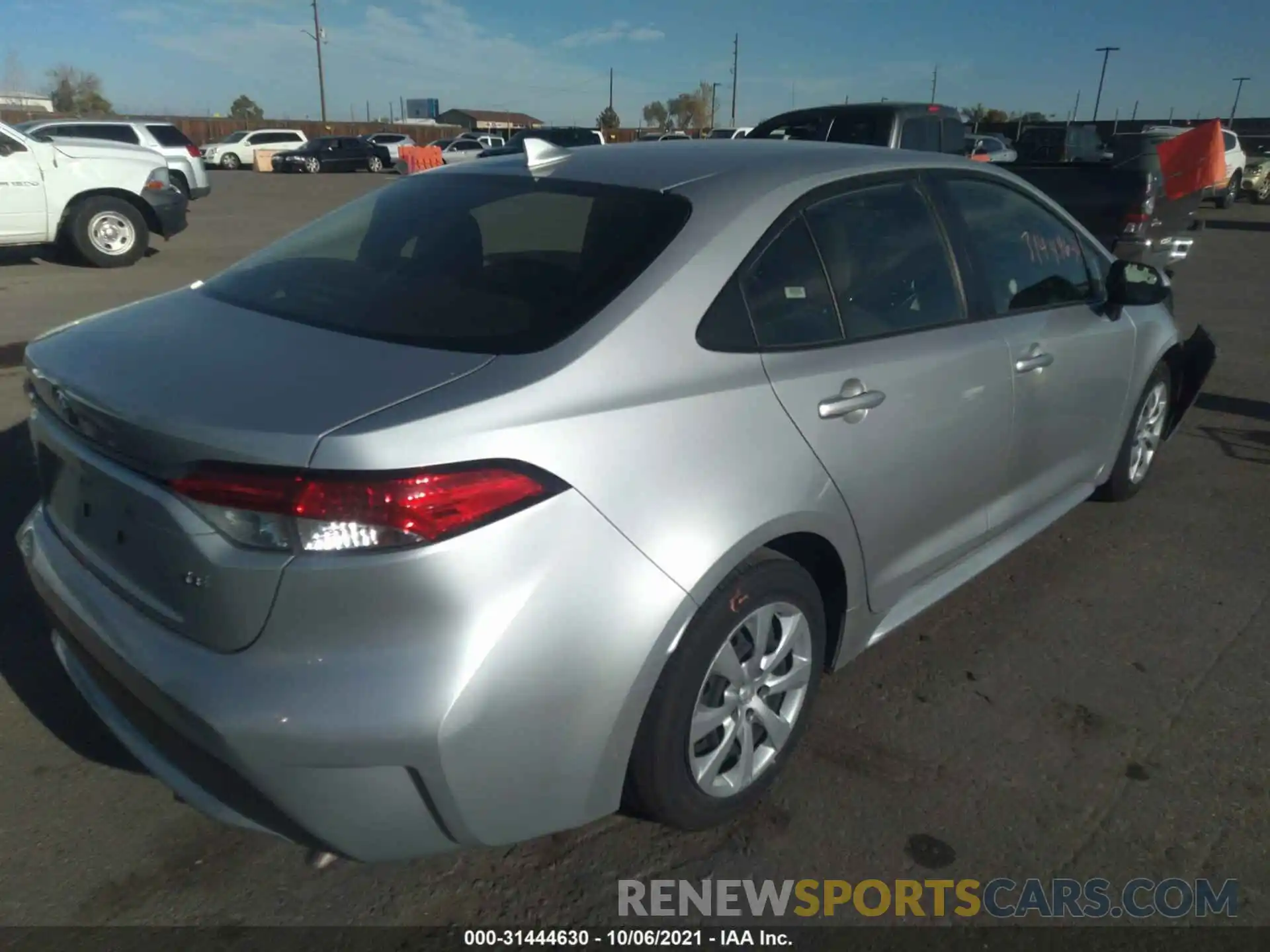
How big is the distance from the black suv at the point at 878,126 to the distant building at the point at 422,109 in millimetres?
87341

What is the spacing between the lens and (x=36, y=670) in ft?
10.3

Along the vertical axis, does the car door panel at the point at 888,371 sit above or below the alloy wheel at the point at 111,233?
above

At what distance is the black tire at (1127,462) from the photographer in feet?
14.1

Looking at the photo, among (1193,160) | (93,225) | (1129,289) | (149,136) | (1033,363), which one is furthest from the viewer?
(149,136)

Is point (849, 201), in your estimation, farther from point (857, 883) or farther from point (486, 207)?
point (857, 883)

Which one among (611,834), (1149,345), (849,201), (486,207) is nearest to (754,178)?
(849,201)

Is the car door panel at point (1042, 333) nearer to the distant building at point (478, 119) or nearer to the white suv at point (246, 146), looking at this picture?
the white suv at point (246, 146)

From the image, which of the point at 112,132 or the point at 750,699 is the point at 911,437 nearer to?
the point at 750,699

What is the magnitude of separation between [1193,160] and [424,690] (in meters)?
6.44

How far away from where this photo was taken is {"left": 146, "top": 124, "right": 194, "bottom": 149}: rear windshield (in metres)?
18.9

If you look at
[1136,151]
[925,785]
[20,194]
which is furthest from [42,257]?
[1136,151]

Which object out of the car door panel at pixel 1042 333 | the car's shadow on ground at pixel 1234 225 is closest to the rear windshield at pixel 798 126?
the car door panel at pixel 1042 333

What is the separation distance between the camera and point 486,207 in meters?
2.81

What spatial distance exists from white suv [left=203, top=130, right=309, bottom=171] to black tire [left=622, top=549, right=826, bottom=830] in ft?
132
